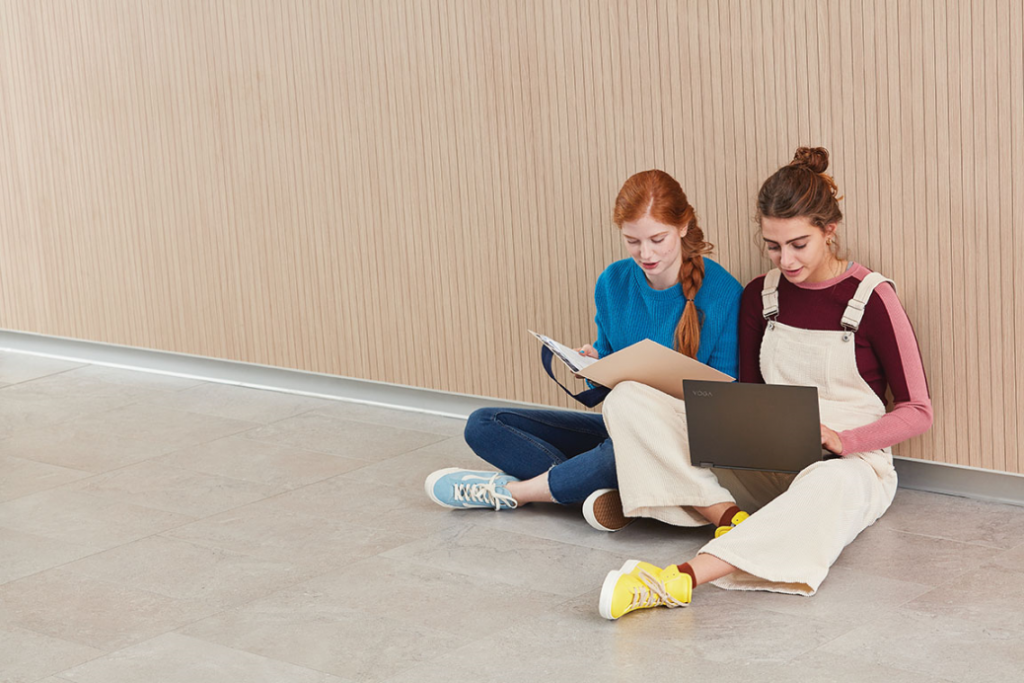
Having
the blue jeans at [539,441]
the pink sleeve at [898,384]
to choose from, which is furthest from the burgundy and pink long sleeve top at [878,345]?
the blue jeans at [539,441]

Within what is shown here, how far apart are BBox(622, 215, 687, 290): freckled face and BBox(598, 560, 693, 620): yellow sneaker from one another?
73 centimetres

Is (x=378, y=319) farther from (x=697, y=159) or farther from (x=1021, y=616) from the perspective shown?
(x=1021, y=616)

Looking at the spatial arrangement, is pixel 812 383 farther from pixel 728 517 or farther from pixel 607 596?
pixel 607 596

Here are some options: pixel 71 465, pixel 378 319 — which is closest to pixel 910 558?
pixel 378 319

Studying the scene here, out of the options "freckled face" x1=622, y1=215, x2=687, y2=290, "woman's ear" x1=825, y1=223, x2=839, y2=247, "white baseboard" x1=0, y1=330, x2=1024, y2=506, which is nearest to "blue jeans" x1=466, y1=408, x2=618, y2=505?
"freckled face" x1=622, y1=215, x2=687, y2=290

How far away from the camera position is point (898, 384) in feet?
8.70

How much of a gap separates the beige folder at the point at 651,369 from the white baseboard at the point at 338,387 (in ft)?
2.03

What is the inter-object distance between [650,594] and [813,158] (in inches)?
40.5

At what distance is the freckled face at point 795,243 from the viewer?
8.59 ft

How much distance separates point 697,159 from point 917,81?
0.58 m

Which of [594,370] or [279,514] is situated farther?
[279,514]

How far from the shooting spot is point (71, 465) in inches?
138

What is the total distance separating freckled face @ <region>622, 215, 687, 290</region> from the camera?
107 inches

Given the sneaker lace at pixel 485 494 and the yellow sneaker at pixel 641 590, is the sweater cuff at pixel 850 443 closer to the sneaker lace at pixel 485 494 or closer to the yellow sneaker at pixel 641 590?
the yellow sneaker at pixel 641 590
